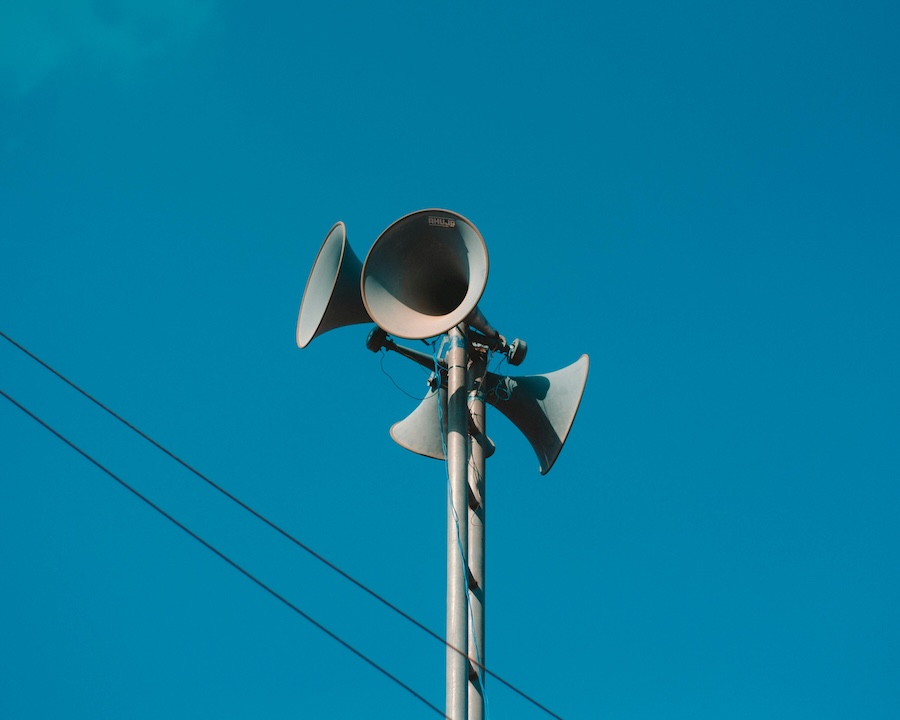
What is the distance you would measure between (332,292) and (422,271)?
30.9 inches

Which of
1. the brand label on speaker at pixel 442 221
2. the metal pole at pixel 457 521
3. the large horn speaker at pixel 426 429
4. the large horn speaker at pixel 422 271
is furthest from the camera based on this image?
the large horn speaker at pixel 426 429

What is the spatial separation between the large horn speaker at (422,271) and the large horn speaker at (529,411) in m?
0.58

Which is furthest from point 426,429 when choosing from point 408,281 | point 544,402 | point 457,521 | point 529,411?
point 457,521

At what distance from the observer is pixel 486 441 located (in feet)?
40.5

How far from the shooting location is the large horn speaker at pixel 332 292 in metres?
12.7

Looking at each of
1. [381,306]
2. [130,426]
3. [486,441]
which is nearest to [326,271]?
[381,306]

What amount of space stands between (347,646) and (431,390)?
124 inches

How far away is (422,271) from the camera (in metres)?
12.6

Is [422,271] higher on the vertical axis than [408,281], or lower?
higher

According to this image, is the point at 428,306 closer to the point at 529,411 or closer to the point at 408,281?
the point at 408,281

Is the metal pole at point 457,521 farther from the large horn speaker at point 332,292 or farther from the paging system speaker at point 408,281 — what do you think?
the large horn speaker at point 332,292

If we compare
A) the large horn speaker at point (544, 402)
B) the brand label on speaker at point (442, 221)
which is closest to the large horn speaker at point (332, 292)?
the brand label on speaker at point (442, 221)

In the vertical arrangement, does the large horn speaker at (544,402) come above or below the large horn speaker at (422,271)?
below

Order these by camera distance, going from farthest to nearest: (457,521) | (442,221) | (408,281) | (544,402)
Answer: (544,402), (408,281), (442,221), (457,521)
